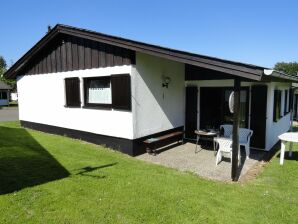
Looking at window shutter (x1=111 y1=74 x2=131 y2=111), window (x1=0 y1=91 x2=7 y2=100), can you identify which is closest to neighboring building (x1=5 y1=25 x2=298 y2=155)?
window shutter (x1=111 y1=74 x2=131 y2=111)

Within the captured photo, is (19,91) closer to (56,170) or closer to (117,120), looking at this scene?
(117,120)

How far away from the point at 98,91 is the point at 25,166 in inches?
131

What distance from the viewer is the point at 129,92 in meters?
6.91

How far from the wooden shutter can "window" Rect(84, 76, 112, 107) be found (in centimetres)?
34

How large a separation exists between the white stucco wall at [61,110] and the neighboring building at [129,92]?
0.03m

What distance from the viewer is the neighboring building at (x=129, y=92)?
7.07 meters

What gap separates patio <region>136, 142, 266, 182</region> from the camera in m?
5.85

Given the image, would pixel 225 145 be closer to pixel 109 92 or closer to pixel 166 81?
pixel 166 81

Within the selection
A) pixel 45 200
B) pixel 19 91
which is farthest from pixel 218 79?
pixel 19 91

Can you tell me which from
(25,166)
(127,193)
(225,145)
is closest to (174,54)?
(225,145)

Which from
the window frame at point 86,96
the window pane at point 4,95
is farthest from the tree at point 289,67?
the window frame at point 86,96

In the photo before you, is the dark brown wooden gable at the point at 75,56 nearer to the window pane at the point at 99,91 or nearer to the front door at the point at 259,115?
the window pane at the point at 99,91

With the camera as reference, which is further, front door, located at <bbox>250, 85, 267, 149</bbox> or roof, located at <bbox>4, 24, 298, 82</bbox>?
front door, located at <bbox>250, 85, 267, 149</bbox>

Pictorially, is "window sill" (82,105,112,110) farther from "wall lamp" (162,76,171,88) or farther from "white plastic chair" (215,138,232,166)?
"white plastic chair" (215,138,232,166)
